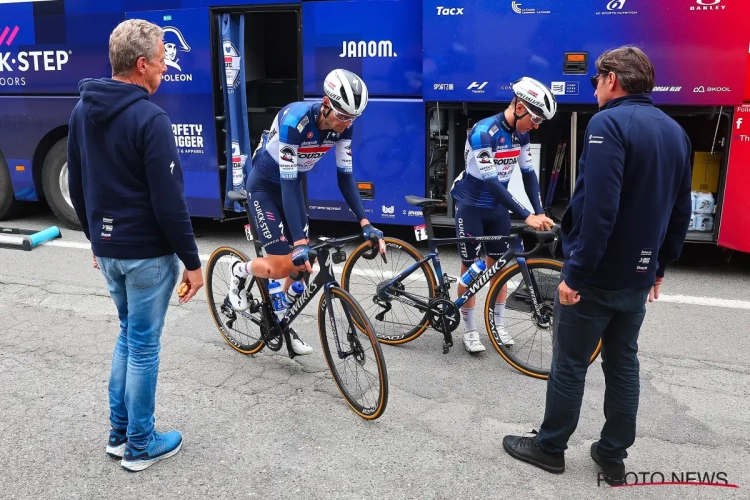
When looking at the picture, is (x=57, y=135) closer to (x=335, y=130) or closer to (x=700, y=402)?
(x=335, y=130)

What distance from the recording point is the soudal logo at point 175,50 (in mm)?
8336

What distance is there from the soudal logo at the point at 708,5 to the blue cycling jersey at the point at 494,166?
2.55 m

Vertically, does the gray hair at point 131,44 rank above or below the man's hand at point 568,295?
above

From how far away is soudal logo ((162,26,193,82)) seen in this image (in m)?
8.34

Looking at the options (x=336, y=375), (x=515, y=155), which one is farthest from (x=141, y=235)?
(x=515, y=155)

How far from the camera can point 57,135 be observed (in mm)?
9266

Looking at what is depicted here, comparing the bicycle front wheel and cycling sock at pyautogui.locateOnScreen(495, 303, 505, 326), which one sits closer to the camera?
the bicycle front wheel

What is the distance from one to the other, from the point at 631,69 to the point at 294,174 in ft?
7.08

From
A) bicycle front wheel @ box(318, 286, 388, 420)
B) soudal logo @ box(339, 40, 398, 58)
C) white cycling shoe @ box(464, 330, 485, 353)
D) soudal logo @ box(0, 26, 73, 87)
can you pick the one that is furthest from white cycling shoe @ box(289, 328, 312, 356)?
soudal logo @ box(0, 26, 73, 87)

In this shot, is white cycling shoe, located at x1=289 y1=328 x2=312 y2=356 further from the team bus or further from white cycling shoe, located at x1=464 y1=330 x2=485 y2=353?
the team bus

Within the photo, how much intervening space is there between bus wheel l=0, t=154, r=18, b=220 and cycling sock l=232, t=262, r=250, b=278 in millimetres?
5889

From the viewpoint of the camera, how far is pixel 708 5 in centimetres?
645

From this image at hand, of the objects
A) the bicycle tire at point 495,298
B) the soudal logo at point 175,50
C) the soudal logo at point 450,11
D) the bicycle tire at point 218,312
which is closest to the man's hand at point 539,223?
the bicycle tire at point 495,298

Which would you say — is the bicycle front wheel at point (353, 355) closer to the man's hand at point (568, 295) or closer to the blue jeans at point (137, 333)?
the blue jeans at point (137, 333)
